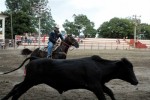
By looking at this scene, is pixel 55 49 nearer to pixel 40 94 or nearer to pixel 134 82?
pixel 40 94

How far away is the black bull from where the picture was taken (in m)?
8.28

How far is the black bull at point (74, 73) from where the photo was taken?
326 inches

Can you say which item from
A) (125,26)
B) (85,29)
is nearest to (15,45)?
(85,29)

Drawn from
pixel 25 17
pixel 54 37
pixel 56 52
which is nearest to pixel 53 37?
pixel 54 37

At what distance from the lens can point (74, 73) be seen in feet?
27.3

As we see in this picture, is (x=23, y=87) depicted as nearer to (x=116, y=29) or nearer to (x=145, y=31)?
(x=116, y=29)

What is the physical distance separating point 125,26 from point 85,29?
549 inches

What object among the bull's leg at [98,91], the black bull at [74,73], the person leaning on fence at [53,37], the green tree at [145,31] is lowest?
the bull's leg at [98,91]

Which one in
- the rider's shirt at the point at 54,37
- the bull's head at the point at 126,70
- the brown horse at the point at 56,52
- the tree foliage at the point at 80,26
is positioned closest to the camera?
the bull's head at the point at 126,70

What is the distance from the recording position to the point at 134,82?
8633 millimetres

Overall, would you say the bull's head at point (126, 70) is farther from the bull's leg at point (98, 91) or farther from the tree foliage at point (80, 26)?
the tree foliage at point (80, 26)

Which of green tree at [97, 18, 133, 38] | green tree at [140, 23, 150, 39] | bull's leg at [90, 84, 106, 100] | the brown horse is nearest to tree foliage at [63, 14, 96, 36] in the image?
green tree at [97, 18, 133, 38]

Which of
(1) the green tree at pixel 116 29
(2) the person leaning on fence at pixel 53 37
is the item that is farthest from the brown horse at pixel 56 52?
(1) the green tree at pixel 116 29

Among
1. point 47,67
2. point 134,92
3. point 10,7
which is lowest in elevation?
point 134,92
